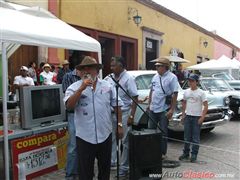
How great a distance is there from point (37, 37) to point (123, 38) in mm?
11452

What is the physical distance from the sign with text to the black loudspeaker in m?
1.27

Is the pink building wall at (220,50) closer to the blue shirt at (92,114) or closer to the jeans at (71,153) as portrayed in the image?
the jeans at (71,153)

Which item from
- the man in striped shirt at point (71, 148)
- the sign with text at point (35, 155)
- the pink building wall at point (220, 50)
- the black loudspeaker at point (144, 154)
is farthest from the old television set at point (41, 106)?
the pink building wall at point (220, 50)

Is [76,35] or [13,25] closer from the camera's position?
[13,25]

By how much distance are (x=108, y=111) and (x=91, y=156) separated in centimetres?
→ 53

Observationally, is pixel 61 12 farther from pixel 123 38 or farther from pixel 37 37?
pixel 37 37

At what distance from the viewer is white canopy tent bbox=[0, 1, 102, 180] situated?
435cm

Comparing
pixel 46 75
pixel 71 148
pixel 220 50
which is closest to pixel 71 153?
pixel 71 148

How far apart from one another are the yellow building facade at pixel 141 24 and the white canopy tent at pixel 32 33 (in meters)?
6.36

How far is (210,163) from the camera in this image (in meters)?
6.45

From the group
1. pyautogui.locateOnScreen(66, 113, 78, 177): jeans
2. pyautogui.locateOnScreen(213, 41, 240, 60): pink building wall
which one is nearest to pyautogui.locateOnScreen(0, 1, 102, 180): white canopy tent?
pyautogui.locateOnScreen(66, 113, 78, 177): jeans

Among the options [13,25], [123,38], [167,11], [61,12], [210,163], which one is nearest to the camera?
[13,25]

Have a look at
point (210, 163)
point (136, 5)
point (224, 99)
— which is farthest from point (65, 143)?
point (136, 5)

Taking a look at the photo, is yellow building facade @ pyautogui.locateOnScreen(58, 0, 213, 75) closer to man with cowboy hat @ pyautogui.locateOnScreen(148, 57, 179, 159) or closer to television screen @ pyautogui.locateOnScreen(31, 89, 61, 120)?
man with cowboy hat @ pyautogui.locateOnScreen(148, 57, 179, 159)
